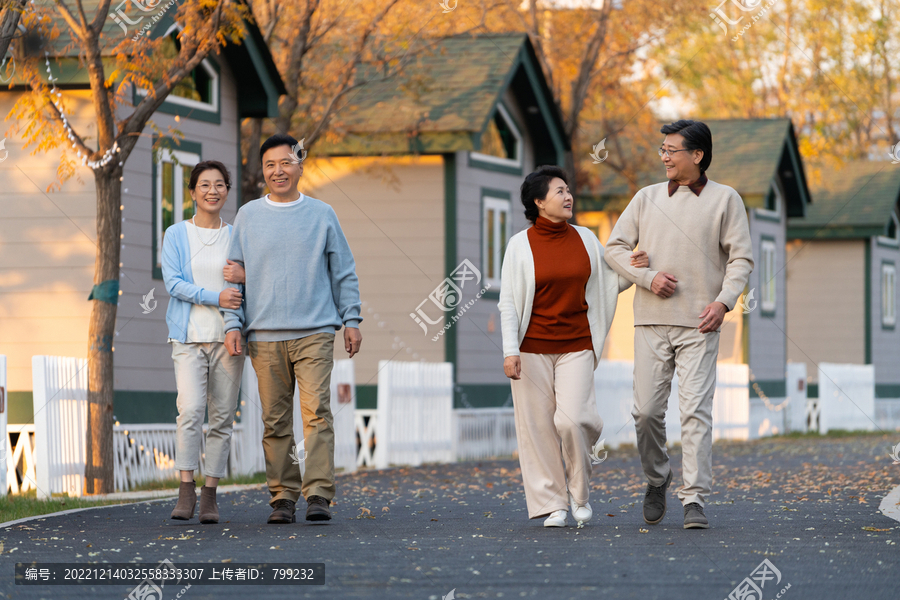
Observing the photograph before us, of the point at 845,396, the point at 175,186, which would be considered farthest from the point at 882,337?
the point at 175,186

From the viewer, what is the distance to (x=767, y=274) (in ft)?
98.7

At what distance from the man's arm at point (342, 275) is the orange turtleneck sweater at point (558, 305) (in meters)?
1.11

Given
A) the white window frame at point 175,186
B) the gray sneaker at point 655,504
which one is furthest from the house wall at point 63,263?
the gray sneaker at point 655,504

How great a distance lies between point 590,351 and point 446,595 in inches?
108

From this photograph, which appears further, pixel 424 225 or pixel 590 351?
pixel 424 225

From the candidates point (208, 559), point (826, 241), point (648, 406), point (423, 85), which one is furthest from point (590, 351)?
point (826, 241)

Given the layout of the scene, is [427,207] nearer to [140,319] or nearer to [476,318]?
[476,318]

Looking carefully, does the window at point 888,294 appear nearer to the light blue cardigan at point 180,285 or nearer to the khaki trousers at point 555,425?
the khaki trousers at point 555,425

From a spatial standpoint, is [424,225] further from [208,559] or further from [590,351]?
[208,559]

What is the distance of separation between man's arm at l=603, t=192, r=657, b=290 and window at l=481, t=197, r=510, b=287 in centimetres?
1290

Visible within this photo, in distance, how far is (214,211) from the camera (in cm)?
848

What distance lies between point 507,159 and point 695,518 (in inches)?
589

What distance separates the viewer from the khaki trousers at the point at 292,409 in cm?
811

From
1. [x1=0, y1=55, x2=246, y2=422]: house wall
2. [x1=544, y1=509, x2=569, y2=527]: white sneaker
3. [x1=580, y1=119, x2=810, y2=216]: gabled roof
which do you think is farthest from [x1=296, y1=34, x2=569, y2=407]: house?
[x1=544, y1=509, x2=569, y2=527]: white sneaker
